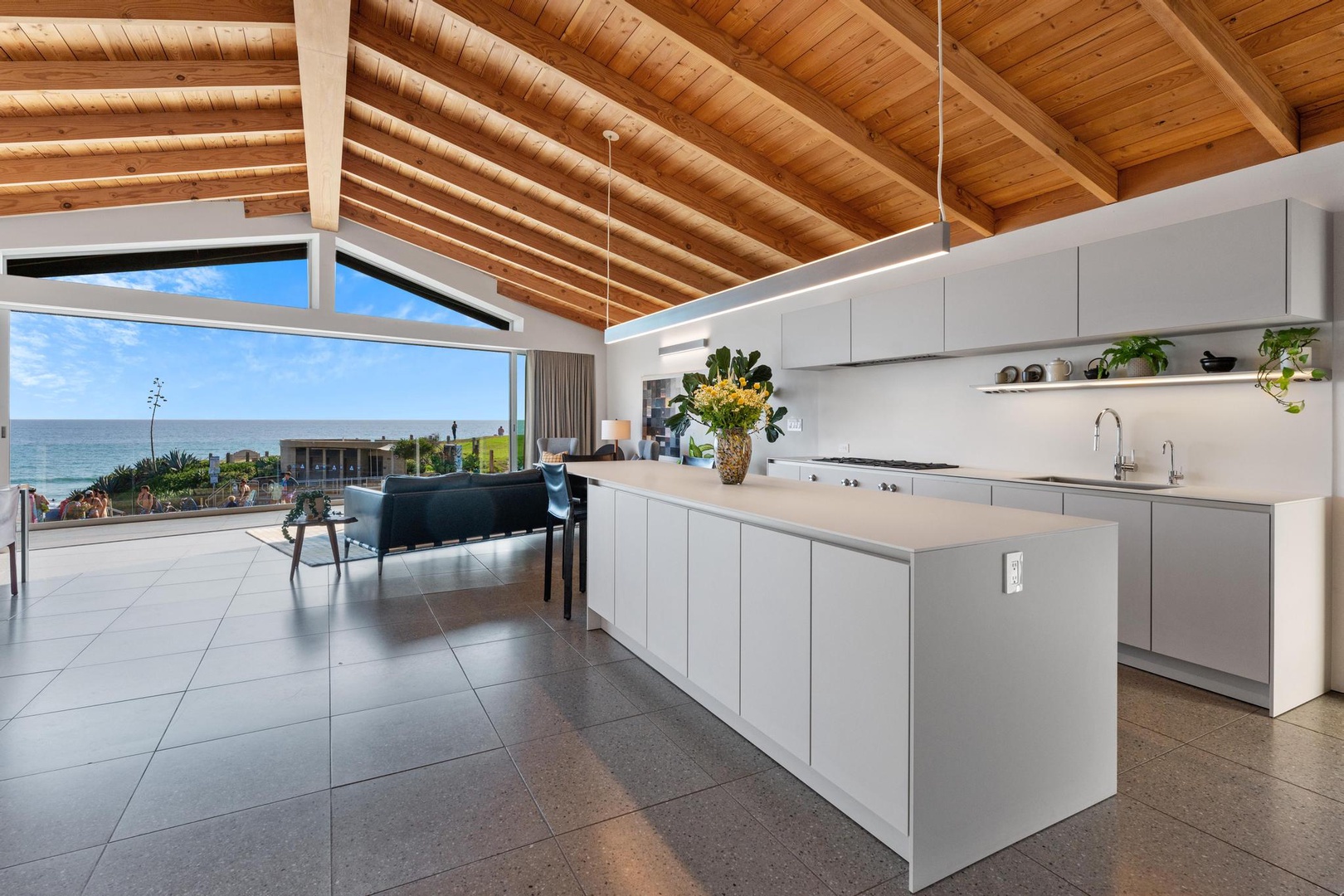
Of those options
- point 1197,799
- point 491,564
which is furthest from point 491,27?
point 1197,799

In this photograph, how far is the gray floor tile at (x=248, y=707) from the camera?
7.63 ft

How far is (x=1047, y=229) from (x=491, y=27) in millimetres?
3296

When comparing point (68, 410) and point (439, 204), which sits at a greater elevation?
point (439, 204)

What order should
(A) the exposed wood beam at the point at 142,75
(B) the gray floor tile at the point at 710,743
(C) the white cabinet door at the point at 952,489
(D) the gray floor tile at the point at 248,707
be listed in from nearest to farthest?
1. (B) the gray floor tile at the point at 710,743
2. (D) the gray floor tile at the point at 248,707
3. (C) the white cabinet door at the point at 952,489
4. (A) the exposed wood beam at the point at 142,75

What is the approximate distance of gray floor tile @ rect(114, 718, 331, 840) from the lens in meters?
1.83

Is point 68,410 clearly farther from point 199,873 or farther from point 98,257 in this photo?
point 199,873

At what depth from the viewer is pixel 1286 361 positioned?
259 centimetres

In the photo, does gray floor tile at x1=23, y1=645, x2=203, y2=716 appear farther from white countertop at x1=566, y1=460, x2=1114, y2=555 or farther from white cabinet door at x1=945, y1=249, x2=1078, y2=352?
white cabinet door at x1=945, y1=249, x2=1078, y2=352

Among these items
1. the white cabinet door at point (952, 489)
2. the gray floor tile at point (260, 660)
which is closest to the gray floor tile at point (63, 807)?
the gray floor tile at point (260, 660)

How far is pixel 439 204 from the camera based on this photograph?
6090 millimetres

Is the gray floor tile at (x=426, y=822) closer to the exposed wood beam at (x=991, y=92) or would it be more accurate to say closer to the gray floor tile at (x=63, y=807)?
the gray floor tile at (x=63, y=807)

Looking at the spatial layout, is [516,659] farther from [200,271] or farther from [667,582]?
[200,271]

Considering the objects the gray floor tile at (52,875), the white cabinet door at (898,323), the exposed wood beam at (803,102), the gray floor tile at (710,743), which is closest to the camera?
the gray floor tile at (52,875)

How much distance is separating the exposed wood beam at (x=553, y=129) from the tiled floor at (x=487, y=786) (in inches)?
129
